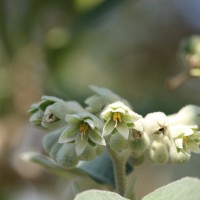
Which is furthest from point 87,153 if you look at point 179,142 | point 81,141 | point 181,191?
point 181,191

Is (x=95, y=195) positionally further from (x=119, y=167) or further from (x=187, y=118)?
(x=187, y=118)

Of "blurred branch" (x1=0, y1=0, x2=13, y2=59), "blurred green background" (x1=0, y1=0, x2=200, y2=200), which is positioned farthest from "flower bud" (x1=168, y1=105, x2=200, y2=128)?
"blurred branch" (x1=0, y1=0, x2=13, y2=59)

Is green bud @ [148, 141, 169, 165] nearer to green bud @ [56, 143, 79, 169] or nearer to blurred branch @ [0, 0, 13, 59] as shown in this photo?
Answer: green bud @ [56, 143, 79, 169]

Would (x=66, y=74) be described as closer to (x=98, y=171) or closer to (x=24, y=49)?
(x=24, y=49)

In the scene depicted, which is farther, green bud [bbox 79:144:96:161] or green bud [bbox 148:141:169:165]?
green bud [bbox 148:141:169:165]

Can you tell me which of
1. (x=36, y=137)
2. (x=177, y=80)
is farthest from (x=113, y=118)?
(x=36, y=137)

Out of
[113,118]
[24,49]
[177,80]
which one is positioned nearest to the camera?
[113,118]

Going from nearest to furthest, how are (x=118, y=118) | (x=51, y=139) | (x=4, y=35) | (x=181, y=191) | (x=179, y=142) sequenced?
(x=181, y=191)
(x=118, y=118)
(x=179, y=142)
(x=51, y=139)
(x=4, y=35)
